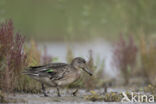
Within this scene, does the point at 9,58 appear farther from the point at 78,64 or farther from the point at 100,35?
the point at 100,35

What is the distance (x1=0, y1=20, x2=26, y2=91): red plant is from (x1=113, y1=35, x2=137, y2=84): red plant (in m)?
3.85

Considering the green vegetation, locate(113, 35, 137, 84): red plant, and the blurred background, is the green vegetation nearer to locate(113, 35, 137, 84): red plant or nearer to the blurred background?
the blurred background

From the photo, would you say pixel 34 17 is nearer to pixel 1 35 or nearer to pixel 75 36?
pixel 75 36

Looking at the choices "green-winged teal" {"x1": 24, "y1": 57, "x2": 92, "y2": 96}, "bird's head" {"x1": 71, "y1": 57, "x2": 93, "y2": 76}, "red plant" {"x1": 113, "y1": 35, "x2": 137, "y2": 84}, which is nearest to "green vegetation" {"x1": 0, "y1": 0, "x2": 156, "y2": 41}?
"red plant" {"x1": 113, "y1": 35, "x2": 137, "y2": 84}

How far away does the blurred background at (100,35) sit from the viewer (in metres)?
11.6

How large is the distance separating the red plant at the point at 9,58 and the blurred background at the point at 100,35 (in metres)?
0.16

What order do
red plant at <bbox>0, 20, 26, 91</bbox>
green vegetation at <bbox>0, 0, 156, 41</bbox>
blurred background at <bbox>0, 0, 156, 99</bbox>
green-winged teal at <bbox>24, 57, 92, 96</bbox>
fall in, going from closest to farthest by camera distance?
1. red plant at <bbox>0, 20, 26, 91</bbox>
2. green-winged teal at <bbox>24, 57, 92, 96</bbox>
3. blurred background at <bbox>0, 0, 156, 99</bbox>
4. green vegetation at <bbox>0, 0, 156, 41</bbox>

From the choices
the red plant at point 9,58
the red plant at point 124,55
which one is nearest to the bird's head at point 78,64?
the red plant at point 9,58

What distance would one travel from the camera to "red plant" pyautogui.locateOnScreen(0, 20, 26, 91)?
298 inches

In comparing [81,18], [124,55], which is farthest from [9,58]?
[81,18]

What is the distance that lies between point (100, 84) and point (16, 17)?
27.3 ft

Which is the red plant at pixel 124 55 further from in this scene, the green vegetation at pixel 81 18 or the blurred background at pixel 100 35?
the green vegetation at pixel 81 18

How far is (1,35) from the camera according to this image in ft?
25.9

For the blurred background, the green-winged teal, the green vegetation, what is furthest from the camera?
the green vegetation
